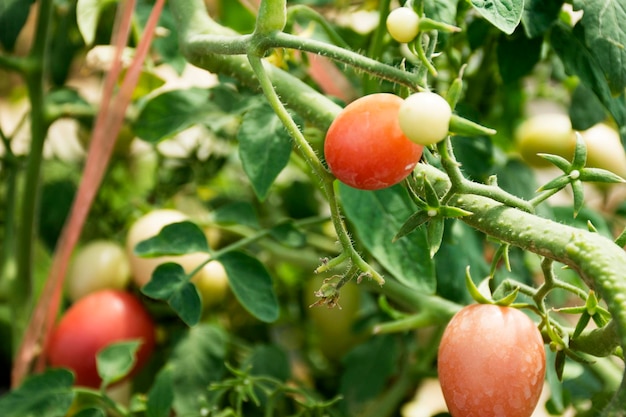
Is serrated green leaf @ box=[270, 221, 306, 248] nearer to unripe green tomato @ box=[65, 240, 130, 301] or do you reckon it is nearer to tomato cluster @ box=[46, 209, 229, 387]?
Result: tomato cluster @ box=[46, 209, 229, 387]

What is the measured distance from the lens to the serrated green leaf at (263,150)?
0.58 meters

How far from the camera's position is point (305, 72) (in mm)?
782

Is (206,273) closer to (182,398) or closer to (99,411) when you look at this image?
(182,398)

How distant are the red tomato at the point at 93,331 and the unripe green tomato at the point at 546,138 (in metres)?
0.51

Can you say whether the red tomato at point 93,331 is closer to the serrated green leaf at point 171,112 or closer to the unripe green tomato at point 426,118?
the serrated green leaf at point 171,112

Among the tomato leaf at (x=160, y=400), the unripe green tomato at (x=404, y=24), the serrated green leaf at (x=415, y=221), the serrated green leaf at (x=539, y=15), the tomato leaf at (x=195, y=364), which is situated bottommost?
the tomato leaf at (x=195, y=364)

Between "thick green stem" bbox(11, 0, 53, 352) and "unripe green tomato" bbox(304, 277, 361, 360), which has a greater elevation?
"thick green stem" bbox(11, 0, 53, 352)

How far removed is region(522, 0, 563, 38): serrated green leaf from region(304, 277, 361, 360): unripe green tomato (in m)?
0.40

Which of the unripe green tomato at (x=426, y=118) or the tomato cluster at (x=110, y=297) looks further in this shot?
the tomato cluster at (x=110, y=297)

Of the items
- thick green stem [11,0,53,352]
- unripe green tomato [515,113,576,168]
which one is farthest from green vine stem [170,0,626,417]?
unripe green tomato [515,113,576,168]

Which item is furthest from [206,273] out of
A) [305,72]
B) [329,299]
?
[329,299]

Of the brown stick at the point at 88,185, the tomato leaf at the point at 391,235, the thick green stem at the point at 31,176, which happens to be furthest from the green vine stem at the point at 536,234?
the thick green stem at the point at 31,176

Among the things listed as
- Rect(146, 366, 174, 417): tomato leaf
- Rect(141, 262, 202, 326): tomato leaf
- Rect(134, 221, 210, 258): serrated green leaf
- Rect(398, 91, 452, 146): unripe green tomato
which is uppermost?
Rect(398, 91, 452, 146): unripe green tomato

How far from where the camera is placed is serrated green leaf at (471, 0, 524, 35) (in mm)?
430
